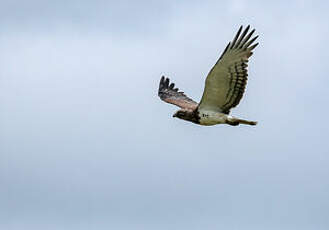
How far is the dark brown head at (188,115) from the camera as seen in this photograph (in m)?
30.8

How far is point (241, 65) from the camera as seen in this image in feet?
94.2

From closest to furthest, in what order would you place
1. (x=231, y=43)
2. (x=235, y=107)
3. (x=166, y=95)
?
(x=231, y=43) < (x=235, y=107) < (x=166, y=95)

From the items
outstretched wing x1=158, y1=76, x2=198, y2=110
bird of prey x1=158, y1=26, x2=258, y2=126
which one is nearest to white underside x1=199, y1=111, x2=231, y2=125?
bird of prey x1=158, y1=26, x2=258, y2=126

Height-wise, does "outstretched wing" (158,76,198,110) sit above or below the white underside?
above

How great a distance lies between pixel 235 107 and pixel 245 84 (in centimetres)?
106

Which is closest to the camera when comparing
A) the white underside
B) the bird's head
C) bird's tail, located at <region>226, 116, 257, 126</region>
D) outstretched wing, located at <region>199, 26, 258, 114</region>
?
outstretched wing, located at <region>199, 26, 258, 114</region>

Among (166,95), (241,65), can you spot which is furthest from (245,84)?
(166,95)

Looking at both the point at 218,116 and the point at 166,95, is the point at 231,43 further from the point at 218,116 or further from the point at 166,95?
the point at 166,95

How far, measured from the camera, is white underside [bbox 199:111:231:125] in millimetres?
30203

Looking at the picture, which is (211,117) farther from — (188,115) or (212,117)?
(188,115)

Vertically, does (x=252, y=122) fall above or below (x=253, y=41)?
below

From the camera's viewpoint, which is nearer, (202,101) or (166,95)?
(202,101)

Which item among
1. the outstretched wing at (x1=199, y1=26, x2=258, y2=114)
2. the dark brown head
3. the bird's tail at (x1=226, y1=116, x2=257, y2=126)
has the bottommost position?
the bird's tail at (x1=226, y1=116, x2=257, y2=126)

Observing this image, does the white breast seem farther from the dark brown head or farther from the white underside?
the dark brown head
